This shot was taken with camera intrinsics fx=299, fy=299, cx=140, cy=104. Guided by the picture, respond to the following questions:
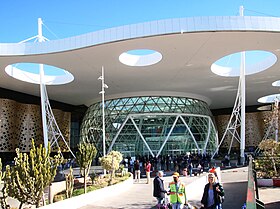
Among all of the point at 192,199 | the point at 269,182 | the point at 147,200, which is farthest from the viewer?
the point at 269,182

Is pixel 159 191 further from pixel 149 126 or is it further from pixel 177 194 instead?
pixel 149 126

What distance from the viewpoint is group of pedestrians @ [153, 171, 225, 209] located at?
18.3ft

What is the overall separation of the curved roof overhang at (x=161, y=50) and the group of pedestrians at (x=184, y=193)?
11.0m

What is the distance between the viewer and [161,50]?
1984 cm

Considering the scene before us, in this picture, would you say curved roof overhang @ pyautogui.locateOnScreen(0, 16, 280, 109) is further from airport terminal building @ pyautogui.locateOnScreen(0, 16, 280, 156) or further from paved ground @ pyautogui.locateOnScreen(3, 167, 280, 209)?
paved ground @ pyautogui.locateOnScreen(3, 167, 280, 209)

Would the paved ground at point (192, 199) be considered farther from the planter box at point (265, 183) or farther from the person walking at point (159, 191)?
the person walking at point (159, 191)

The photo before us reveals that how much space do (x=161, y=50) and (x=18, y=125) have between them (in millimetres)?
22562

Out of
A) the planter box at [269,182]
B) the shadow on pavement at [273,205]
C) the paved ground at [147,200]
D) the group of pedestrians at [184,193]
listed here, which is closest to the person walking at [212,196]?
the group of pedestrians at [184,193]

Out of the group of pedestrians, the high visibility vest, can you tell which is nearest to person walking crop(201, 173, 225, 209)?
the group of pedestrians

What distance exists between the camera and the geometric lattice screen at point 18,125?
106ft

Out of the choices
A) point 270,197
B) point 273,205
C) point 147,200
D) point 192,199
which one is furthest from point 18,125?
point 273,205

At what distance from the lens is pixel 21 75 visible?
27.8 meters

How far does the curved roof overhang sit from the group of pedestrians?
11.0 meters

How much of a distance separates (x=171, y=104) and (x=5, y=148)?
19.1 meters
